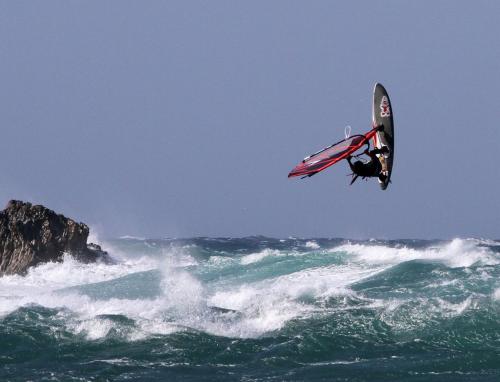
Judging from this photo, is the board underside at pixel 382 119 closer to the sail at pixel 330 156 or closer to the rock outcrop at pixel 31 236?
the sail at pixel 330 156

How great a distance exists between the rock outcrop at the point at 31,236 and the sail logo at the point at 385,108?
21992 millimetres

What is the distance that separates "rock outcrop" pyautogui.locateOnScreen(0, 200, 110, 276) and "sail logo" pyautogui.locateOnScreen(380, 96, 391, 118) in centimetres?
2199

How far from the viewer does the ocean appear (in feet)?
66.4

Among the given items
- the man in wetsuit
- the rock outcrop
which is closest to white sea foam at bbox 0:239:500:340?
the rock outcrop

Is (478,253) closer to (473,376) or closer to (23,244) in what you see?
(473,376)

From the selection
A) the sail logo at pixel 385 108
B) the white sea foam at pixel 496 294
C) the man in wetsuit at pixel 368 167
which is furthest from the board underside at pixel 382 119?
the white sea foam at pixel 496 294

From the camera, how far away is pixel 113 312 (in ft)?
84.1

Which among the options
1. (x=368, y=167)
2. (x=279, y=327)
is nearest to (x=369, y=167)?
(x=368, y=167)

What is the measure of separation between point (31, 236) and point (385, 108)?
22.7 meters

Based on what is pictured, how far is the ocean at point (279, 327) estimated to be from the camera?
20.2 m

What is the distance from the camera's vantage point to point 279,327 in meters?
23.4

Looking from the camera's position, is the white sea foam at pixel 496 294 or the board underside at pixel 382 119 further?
the white sea foam at pixel 496 294

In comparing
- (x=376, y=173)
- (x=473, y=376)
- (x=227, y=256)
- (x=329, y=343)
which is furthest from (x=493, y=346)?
(x=227, y=256)

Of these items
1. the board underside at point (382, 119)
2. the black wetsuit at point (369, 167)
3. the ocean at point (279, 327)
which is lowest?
the ocean at point (279, 327)
